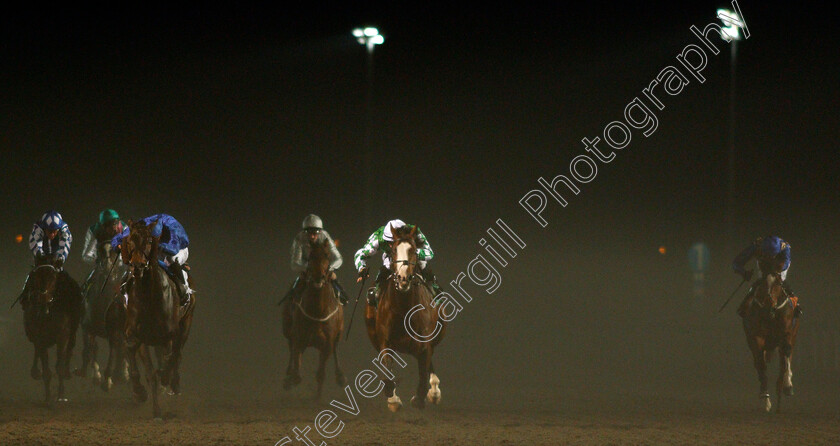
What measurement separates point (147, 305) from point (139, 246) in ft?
2.34

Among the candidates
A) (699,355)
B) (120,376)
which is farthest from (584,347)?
(120,376)

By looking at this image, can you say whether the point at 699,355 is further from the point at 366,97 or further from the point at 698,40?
the point at 366,97

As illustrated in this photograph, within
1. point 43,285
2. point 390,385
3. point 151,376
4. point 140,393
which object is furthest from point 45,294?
point 390,385

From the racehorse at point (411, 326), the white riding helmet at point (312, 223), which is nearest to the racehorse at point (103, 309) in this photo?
the white riding helmet at point (312, 223)

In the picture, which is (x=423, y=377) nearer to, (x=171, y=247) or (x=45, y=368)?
(x=171, y=247)

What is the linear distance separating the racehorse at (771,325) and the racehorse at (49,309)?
293 inches

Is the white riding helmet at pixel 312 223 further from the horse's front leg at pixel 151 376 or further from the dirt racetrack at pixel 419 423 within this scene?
the horse's front leg at pixel 151 376

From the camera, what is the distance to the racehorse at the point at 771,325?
28.9 ft

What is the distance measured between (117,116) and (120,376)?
763 cm

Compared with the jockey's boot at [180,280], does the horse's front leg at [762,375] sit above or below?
below

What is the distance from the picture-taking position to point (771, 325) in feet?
29.2

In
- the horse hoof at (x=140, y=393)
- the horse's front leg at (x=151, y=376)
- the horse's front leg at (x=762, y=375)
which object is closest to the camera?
the horse's front leg at (x=151, y=376)

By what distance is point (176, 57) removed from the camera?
15.9 meters

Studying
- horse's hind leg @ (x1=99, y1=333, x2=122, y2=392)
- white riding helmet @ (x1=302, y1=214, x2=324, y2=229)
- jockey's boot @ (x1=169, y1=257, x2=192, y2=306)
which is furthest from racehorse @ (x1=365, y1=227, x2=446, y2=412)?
horse's hind leg @ (x1=99, y1=333, x2=122, y2=392)
